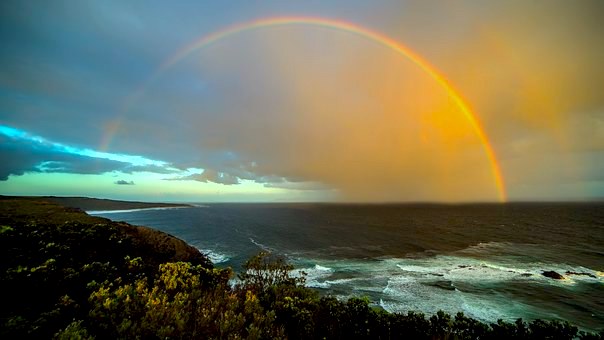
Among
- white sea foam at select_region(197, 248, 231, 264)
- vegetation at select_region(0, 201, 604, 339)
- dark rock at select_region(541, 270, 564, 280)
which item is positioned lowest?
white sea foam at select_region(197, 248, 231, 264)

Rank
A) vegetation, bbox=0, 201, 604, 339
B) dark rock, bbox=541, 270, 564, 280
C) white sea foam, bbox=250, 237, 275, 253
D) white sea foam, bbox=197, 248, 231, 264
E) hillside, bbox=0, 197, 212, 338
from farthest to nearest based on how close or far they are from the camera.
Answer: white sea foam, bbox=250, 237, 275, 253 → white sea foam, bbox=197, 248, 231, 264 → dark rock, bbox=541, 270, 564, 280 → vegetation, bbox=0, 201, 604, 339 → hillside, bbox=0, 197, 212, 338

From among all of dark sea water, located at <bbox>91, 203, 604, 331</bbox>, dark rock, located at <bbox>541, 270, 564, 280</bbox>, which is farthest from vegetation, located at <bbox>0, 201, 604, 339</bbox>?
dark rock, located at <bbox>541, 270, 564, 280</bbox>

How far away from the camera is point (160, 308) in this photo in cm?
713

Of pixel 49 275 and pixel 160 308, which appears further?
pixel 49 275

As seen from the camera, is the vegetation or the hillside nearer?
the hillside

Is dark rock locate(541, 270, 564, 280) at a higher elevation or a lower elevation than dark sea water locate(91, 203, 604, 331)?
higher

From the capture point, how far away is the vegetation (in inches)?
244

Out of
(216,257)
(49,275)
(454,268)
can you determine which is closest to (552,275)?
(454,268)

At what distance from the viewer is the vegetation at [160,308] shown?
20.4 ft

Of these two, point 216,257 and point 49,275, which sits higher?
point 49,275

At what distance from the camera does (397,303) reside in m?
30.3

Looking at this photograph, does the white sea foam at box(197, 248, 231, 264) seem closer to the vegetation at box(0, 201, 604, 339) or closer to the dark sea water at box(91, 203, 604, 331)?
the dark sea water at box(91, 203, 604, 331)

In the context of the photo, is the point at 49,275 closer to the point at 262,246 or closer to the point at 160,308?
the point at 160,308

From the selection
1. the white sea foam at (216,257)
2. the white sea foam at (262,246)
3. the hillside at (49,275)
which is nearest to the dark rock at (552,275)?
the white sea foam at (262,246)
